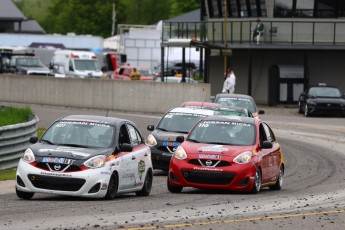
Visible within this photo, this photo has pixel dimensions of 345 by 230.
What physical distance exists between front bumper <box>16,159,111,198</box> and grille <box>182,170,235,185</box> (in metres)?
2.60

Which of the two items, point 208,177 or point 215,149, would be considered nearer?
point 208,177

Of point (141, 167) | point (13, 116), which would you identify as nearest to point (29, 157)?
point (141, 167)

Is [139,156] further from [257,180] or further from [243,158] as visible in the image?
[257,180]

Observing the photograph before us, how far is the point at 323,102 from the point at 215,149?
31.5 metres

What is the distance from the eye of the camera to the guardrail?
23.7m

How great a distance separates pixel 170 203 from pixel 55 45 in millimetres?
73416

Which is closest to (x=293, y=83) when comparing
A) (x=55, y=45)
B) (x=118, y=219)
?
(x=55, y=45)

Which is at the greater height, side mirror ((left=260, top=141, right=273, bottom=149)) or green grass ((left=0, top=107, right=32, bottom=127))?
side mirror ((left=260, top=141, right=273, bottom=149))

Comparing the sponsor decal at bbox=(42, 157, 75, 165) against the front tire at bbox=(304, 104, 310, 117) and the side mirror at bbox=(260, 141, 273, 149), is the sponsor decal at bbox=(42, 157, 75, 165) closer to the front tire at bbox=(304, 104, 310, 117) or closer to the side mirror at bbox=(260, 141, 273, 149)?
the side mirror at bbox=(260, 141, 273, 149)

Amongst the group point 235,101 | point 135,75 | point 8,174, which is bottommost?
point 135,75

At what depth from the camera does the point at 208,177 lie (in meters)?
19.3

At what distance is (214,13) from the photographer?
62.5 m

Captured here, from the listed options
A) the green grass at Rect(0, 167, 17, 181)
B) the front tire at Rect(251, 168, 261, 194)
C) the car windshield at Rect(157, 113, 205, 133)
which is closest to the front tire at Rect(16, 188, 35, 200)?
the front tire at Rect(251, 168, 261, 194)

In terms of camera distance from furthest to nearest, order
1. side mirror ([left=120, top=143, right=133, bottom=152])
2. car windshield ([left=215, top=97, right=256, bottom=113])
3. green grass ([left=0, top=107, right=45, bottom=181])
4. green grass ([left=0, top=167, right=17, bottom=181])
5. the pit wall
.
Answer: the pit wall < car windshield ([left=215, top=97, right=256, bottom=113]) < green grass ([left=0, top=107, right=45, bottom=181]) < green grass ([left=0, top=167, right=17, bottom=181]) < side mirror ([left=120, top=143, right=133, bottom=152])
